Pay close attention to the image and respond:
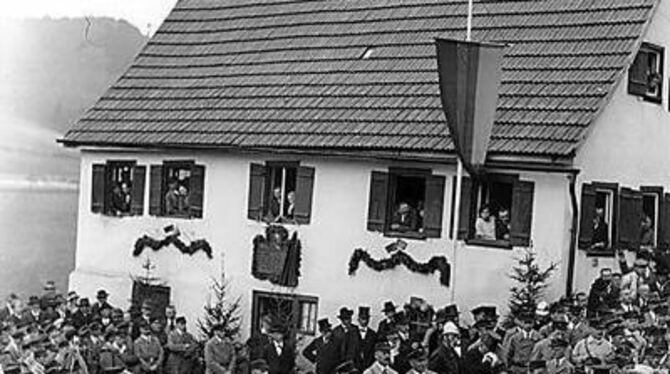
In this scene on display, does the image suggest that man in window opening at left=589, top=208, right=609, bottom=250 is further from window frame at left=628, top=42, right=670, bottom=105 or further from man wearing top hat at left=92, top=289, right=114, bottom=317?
man wearing top hat at left=92, top=289, right=114, bottom=317

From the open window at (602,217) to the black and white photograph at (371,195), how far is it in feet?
0.12

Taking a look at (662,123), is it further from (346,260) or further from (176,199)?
(176,199)

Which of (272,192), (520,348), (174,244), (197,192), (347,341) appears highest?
(272,192)

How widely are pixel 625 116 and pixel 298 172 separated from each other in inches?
203

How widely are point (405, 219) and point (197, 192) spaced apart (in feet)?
13.7

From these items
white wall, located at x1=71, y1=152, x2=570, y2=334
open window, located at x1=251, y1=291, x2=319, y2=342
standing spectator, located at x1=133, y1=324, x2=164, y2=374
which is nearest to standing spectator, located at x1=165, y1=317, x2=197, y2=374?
standing spectator, located at x1=133, y1=324, x2=164, y2=374

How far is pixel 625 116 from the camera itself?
21.6 metres

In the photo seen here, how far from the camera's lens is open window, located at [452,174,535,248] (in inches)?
801

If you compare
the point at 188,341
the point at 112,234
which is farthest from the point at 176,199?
the point at 188,341

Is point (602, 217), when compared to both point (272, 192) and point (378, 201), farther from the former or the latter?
point (272, 192)

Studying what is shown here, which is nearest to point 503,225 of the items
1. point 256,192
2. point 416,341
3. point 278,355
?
point 416,341

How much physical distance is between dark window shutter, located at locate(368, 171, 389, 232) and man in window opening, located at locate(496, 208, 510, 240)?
1833 millimetres

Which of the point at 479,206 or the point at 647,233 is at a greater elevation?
the point at 479,206

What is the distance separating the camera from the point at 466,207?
2094cm
